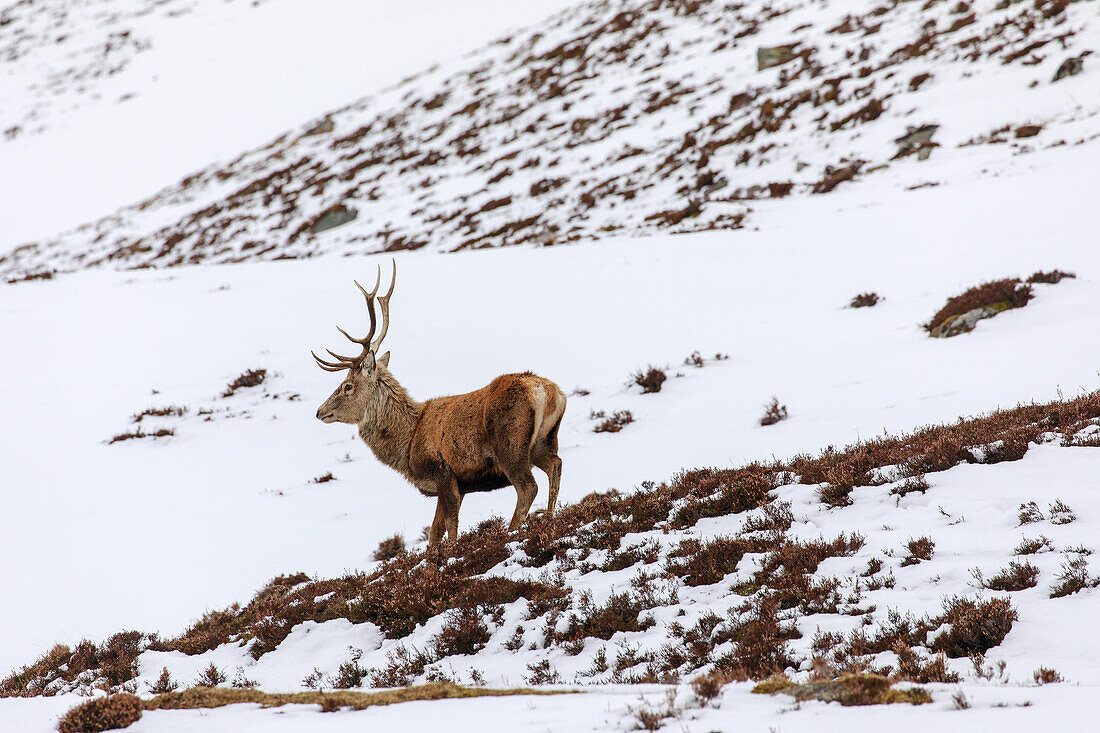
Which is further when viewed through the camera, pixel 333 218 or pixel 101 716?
pixel 333 218

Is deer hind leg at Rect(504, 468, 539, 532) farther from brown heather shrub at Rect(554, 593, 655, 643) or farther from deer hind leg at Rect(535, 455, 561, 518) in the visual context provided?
brown heather shrub at Rect(554, 593, 655, 643)

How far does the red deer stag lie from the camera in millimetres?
8109

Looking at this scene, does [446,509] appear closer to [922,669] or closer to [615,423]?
[615,423]

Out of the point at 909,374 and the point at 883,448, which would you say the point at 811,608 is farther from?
the point at 909,374

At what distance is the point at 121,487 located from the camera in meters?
11.7

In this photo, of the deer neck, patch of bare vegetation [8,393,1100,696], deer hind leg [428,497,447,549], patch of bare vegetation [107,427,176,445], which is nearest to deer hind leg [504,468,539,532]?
patch of bare vegetation [8,393,1100,696]

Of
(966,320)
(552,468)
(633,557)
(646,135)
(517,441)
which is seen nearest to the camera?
(633,557)

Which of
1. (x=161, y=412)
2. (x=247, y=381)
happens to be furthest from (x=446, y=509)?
(x=161, y=412)

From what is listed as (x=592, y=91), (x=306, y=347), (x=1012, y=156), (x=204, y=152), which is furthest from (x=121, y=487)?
(x=204, y=152)

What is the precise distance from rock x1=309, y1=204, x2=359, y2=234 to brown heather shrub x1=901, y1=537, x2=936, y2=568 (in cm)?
3097

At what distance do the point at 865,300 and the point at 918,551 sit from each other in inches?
383

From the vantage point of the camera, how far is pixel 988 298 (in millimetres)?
12305

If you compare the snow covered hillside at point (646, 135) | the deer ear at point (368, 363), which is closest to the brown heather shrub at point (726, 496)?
the deer ear at point (368, 363)

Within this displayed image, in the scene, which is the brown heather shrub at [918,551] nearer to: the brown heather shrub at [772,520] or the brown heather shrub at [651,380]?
the brown heather shrub at [772,520]
